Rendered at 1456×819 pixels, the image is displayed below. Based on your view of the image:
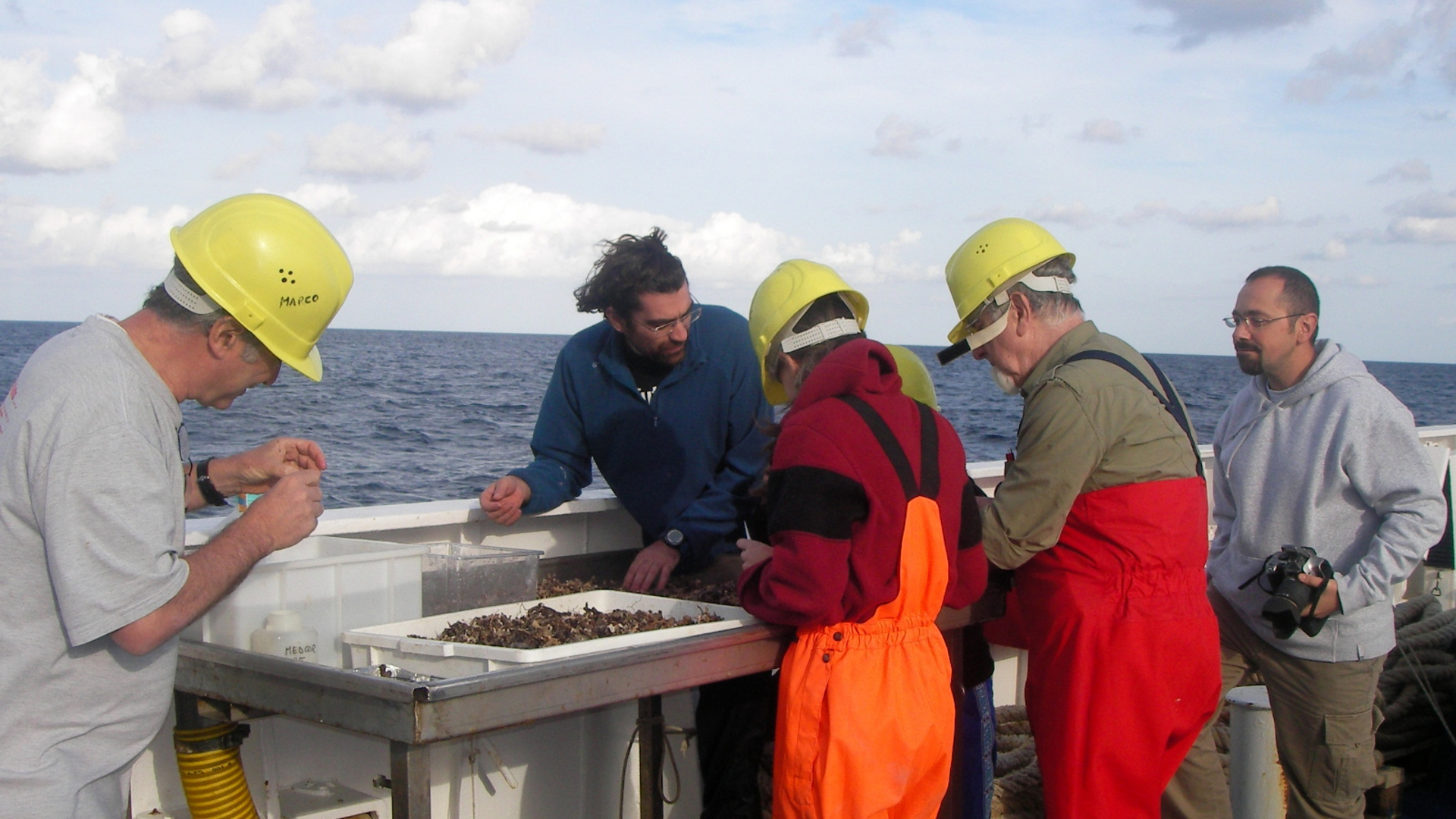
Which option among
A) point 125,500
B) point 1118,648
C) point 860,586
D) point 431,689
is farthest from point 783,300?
point 125,500

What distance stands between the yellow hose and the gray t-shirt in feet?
1.60

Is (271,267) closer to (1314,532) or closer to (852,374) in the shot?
(852,374)

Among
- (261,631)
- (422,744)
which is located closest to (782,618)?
(422,744)

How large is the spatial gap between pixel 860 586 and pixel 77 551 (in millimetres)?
1455

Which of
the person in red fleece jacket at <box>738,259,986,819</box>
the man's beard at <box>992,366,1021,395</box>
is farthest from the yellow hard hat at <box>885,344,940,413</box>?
the person in red fleece jacket at <box>738,259,986,819</box>

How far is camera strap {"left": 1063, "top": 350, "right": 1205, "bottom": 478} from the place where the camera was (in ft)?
10.00

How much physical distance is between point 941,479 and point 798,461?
405 millimetres

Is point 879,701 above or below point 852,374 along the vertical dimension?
below

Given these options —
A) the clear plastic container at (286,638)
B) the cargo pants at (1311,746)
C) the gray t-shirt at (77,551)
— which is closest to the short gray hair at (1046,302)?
the cargo pants at (1311,746)

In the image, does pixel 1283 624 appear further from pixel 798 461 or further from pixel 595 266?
pixel 595 266

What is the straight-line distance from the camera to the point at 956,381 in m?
67.7

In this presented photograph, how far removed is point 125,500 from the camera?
6.26 ft

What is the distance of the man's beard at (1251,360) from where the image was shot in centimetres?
383

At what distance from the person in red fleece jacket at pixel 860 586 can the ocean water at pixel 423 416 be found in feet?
10.6
